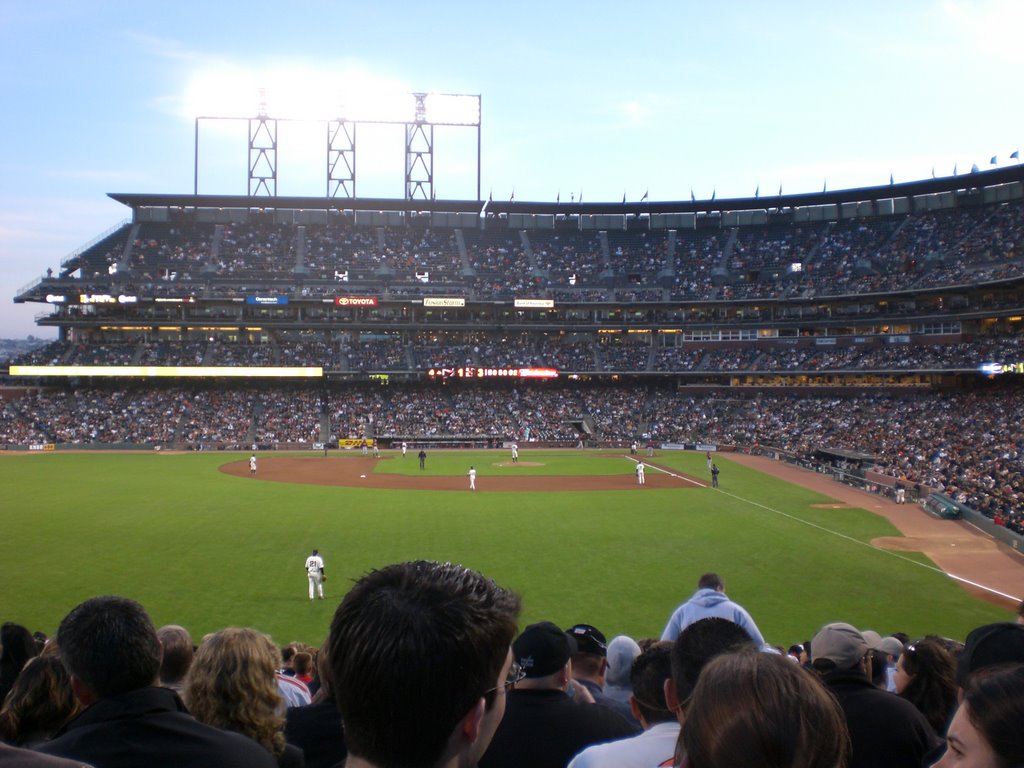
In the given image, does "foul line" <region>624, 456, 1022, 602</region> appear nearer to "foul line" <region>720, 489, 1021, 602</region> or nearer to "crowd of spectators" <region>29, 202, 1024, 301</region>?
"foul line" <region>720, 489, 1021, 602</region>

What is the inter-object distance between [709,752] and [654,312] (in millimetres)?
81324

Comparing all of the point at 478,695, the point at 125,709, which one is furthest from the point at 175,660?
the point at 478,695

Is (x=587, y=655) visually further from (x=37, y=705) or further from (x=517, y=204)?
(x=517, y=204)

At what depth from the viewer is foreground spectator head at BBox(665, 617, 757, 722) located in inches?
153

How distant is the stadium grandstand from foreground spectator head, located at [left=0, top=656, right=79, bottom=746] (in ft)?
186

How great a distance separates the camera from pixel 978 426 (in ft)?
158

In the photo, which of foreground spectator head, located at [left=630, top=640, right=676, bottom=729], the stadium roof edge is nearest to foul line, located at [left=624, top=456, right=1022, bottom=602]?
foreground spectator head, located at [left=630, top=640, right=676, bottom=729]

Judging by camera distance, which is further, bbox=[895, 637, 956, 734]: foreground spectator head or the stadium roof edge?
the stadium roof edge

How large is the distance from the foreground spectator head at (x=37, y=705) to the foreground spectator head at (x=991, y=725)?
4.98m

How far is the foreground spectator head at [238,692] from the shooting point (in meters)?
4.60

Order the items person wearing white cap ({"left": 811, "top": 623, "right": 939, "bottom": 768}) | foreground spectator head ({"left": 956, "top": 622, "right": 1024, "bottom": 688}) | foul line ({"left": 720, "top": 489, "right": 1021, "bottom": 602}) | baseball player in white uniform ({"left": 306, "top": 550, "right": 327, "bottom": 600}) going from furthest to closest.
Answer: foul line ({"left": 720, "top": 489, "right": 1021, "bottom": 602}) → baseball player in white uniform ({"left": 306, "top": 550, "right": 327, "bottom": 600}) → person wearing white cap ({"left": 811, "top": 623, "right": 939, "bottom": 768}) → foreground spectator head ({"left": 956, "top": 622, "right": 1024, "bottom": 688})

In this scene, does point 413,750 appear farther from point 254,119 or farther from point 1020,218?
point 254,119

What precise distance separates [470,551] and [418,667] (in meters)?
23.6

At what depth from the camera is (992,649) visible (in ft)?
13.8
